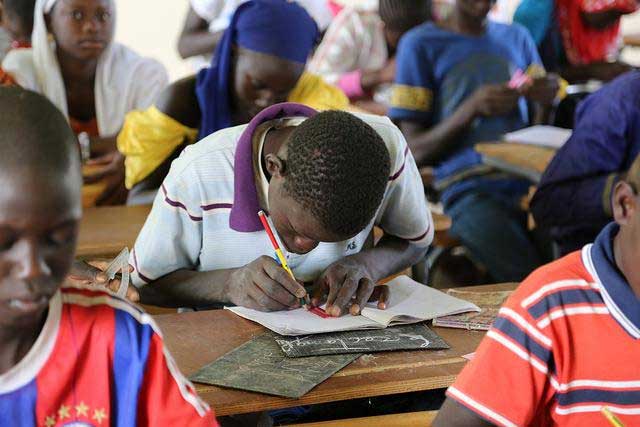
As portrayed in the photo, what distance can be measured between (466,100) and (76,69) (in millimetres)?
1623

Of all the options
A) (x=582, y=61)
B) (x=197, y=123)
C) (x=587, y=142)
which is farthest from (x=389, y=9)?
(x=587, y=142)

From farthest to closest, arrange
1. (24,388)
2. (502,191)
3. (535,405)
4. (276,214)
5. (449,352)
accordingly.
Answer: (502,191) → (276,214) → (449,352) → (535,405) → (24,388)

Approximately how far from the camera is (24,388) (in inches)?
40.8

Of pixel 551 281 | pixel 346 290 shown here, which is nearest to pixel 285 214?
pixel 346 290

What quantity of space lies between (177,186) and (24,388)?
0.96 m

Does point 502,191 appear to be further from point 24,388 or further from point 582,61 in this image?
point 24,388

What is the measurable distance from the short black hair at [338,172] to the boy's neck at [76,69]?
2306 millimetres

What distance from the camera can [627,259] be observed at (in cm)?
129

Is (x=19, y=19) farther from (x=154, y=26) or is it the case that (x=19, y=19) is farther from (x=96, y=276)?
(x=96, y=276)

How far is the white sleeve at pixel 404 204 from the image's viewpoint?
2.07 m

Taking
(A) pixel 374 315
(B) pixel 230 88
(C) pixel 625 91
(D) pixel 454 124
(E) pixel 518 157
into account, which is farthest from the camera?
(D) pixel 454 124

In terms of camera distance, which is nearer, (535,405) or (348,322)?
(535,405)

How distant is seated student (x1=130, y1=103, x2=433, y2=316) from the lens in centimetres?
167

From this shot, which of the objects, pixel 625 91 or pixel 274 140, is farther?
pixel 625 91
